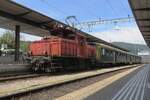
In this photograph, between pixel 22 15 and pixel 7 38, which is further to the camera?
pixel 7 38

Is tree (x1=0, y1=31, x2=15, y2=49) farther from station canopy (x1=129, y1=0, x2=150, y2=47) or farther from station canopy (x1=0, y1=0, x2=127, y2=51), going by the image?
station canopy (x1=0, y1=0, x2=127, y2=51)

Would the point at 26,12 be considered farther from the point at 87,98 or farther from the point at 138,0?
the point at 87,98

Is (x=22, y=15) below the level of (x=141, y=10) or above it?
below

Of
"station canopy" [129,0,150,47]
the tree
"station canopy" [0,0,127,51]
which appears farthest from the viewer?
the tree

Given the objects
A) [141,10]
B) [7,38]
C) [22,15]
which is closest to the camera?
[22,15]

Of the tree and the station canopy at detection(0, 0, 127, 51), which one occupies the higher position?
the tree

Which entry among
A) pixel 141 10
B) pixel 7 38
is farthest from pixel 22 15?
pixel 7 38

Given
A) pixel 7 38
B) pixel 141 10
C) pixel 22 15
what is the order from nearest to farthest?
pixel 22 15, pixel 141 10, pixel 7 38

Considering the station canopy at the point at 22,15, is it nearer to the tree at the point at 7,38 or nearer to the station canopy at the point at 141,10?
the station canopy at the point at 141,10

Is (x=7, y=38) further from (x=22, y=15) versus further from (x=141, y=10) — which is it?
(x=22, y=15)

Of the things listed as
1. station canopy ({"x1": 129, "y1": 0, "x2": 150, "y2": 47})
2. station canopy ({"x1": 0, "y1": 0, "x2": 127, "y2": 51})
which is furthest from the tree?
station canopy ({"x1": 0, "y1": 0, "x2": 127, "y2": 51})

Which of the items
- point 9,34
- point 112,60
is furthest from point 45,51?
point 9,34

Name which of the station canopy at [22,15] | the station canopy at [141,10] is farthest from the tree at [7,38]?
the station canopy at [22,15]

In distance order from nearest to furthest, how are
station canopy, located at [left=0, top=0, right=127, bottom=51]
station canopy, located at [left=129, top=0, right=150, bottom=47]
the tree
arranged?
1. station canopy, located at [left=0, top=0, right=127, bottom=51]
2. station canopy, located at [left=129, top=0, right=150, bottom=47]
3. the tree
